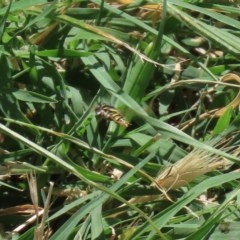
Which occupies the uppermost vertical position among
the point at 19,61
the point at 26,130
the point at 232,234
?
the point at 19,61

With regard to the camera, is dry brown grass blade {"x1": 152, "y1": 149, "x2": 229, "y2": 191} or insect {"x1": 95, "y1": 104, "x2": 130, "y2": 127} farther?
insect {"x1": 95, "y1": 104, "x2": 130, "y2": 127}

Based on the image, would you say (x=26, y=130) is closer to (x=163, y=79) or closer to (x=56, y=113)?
(x=56, y=113)

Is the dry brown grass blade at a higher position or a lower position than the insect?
lower

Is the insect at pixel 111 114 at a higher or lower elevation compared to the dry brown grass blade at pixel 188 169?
higher

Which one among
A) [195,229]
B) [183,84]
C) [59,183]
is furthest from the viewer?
[183,84]

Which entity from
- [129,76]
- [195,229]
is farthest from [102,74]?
[195,229]

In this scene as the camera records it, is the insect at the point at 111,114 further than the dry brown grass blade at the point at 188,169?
Yes

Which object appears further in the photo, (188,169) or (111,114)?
(111,114)

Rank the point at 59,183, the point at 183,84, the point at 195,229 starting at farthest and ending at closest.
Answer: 1. the point at 183,84
2. the point at 59,183
3. the point at 195,229
